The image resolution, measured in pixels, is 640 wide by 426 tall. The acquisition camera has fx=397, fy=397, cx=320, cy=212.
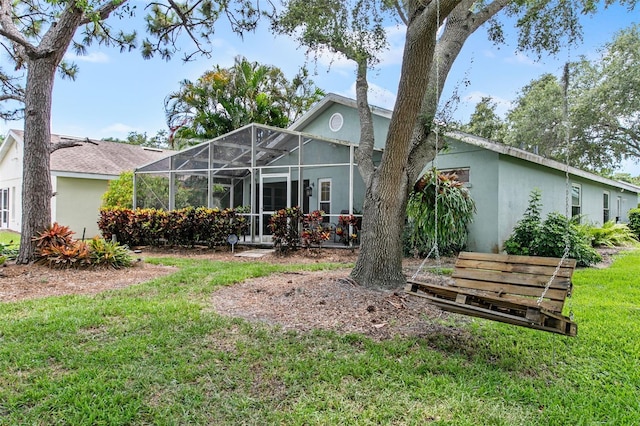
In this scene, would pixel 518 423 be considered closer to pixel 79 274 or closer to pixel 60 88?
pixel 79 274

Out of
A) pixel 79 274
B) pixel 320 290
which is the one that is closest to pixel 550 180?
pixel 320 290

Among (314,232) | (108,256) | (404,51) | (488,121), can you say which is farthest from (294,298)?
(488,121)

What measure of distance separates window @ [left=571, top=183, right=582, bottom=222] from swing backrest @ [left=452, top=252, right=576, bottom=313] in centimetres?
1254

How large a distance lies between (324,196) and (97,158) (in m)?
11.6

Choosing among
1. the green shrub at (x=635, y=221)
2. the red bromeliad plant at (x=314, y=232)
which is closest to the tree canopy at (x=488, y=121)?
the green shrub at (x=635, y=221)

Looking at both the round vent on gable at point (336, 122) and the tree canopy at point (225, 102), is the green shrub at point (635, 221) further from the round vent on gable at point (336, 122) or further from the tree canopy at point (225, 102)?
the tree canopy at point (225, 102)

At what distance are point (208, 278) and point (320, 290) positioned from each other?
243 cm

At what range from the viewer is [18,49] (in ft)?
30.6

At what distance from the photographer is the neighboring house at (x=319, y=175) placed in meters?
10.2

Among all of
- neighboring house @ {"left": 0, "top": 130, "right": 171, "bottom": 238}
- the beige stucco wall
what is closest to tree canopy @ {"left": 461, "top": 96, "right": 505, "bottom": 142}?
neighboring house @ {"left": 0, "top": 130, "right": 171, "bottom": 238}

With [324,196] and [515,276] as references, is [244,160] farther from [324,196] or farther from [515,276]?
[515,276]

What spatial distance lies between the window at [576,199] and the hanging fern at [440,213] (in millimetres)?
6731

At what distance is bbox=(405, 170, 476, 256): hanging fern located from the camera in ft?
31.0

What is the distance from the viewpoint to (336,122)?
13344 millimetres
